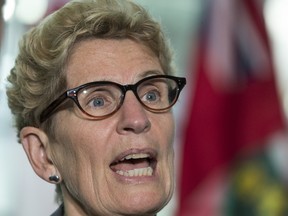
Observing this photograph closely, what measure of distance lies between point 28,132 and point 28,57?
0.60ft

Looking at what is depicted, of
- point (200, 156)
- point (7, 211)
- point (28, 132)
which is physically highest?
point (28, 132)

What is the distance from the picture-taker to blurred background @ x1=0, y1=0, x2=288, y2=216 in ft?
13.3

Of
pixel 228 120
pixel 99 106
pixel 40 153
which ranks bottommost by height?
pixel 228 120

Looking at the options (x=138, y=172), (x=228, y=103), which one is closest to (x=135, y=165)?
(x=138, y=172)

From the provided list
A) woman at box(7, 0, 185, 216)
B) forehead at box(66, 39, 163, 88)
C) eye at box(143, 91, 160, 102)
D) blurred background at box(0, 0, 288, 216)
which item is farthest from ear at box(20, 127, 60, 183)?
blurred background at box(0, 0, 288, 216)

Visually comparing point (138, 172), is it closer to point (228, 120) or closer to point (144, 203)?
point (144, 203)

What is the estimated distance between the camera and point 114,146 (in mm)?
1980

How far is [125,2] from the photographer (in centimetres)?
215

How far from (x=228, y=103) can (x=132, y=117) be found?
7.12 feet

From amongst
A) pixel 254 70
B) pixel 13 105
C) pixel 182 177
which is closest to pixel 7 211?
pixel 182 177

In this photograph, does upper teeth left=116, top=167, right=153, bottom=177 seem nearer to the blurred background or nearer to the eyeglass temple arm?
the eyeglass temple arm

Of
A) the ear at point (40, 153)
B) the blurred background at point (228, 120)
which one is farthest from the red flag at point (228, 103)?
the ear at point (40, 153)

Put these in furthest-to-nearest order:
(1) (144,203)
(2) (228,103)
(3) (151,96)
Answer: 1. (2) (228,103)
2. (3) (151,96)
3. (1) (144,203)

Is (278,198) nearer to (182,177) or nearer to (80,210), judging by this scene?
(182,177)
